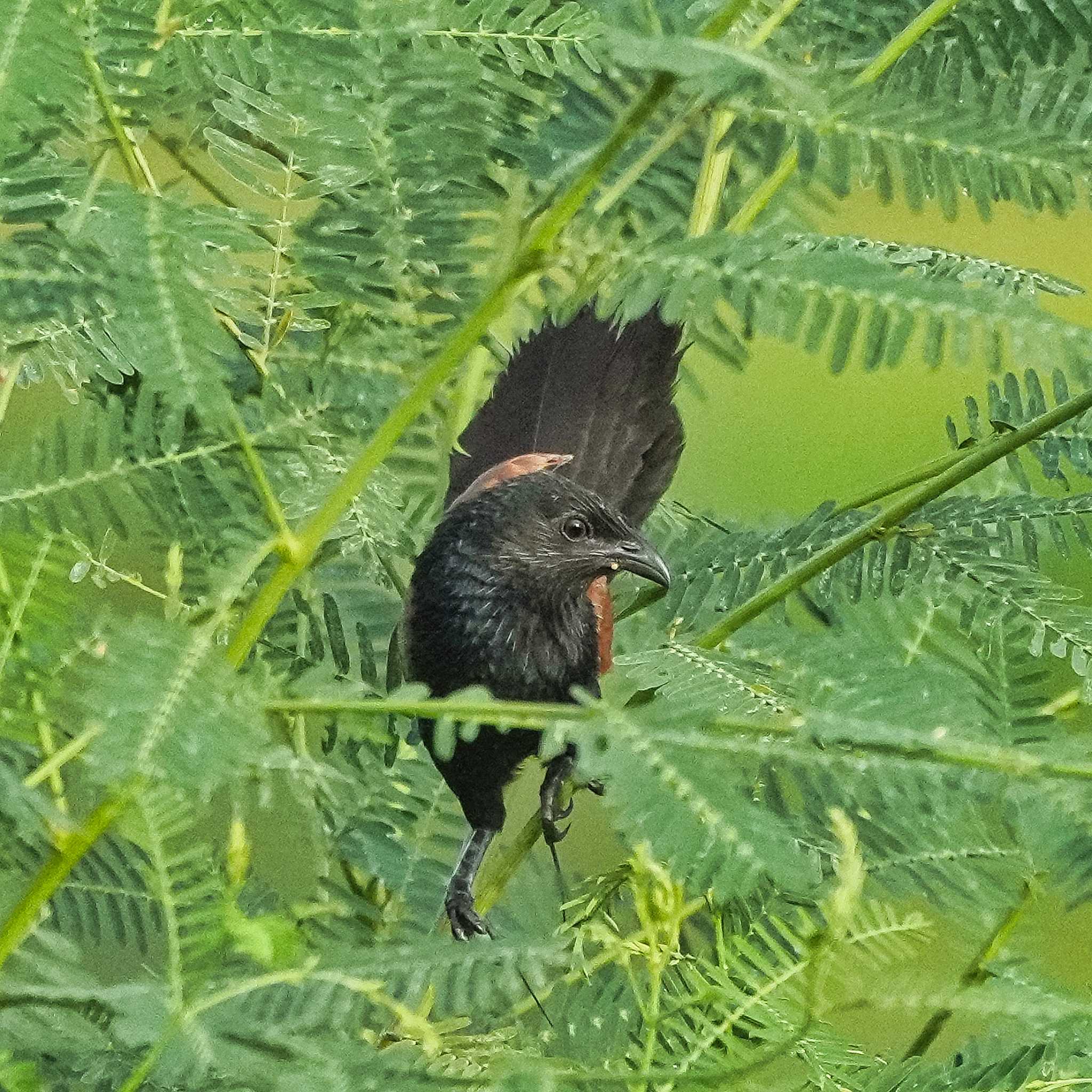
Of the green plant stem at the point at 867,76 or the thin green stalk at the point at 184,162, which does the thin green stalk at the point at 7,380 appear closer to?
the thin green stalk at the point at 184,162

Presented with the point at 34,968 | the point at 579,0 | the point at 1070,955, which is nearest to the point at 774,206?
the point at 579,0

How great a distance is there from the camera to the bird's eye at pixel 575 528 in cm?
78

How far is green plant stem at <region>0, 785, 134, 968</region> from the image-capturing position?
1.04 ft

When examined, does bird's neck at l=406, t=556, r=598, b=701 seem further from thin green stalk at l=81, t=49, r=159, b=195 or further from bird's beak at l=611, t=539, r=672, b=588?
thin green stalk at l=81, t=49, r=159, b=195

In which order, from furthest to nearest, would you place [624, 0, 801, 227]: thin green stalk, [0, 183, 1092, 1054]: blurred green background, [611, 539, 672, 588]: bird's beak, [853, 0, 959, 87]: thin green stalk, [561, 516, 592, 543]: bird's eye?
[0, 183, 1092, 1054]: blurred green background → [561, 516, 592, 543]: bird's eye → [611, 539, 672, 588]: bird's beak → [624, 0, 801, 227]: thin green stalk → [853, 0, 959, 87]: thin green stalk

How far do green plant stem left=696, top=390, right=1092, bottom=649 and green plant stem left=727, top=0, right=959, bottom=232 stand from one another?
0.10 metres

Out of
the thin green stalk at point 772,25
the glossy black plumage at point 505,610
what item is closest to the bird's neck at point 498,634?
the glossy black plumage at point 505,610

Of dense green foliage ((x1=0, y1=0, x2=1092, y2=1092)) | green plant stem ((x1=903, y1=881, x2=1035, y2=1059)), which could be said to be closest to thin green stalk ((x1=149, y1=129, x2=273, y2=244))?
dense green foliage ((x1=0, y1=0, x2=1092, y2=1092))

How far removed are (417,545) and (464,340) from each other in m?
0.35

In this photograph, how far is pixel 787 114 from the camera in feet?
1.08

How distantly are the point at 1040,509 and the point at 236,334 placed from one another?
0.27 m

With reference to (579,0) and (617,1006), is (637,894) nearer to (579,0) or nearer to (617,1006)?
(617,1006)

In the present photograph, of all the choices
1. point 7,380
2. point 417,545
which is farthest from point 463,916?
point 7,380

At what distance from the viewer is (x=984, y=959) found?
1.65 ft
